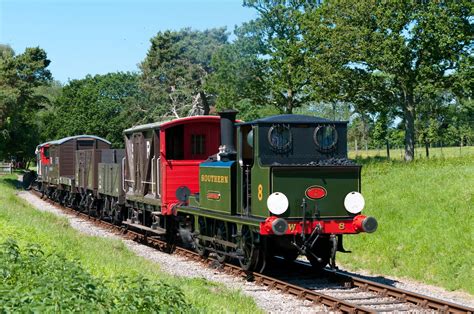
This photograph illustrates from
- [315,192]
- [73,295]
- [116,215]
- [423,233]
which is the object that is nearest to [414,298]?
[315,192]

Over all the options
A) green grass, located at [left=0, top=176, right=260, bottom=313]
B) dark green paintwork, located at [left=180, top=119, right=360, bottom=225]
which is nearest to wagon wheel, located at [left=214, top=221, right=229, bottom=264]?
dark green paintwork, located at [left=180, top=119, right=360, bottom=225]

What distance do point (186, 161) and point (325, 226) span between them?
5.72 m

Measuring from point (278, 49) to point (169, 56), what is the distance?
26453 millimetres

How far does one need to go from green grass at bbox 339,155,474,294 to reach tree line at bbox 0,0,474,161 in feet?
43.2

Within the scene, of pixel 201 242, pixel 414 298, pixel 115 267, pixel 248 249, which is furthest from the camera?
pixel 201 242

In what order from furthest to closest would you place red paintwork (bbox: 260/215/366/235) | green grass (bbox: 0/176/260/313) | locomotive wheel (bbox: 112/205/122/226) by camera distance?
locomotive wheel (bbox: 112/205/122/226) < red paintwork (bbox: 260/215/366/235) < green grass (bbox: 0/176/260/313)

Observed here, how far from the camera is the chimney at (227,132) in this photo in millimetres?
14430

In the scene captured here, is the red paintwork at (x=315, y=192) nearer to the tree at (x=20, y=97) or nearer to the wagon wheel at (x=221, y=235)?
the wagon wheel at (x=221, y=235)

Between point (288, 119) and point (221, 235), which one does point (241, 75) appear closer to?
point (221, 235)

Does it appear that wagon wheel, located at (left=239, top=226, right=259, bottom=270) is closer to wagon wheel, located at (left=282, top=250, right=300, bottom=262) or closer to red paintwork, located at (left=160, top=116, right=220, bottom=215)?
wagon wheel, located at (left=282, top=250, right=300, bottom=262)

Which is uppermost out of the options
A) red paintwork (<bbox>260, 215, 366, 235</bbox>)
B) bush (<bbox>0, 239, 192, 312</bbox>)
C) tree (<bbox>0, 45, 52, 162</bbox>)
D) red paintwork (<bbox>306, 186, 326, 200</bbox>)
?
tree (<bbox>0, 45, 52, 162</bbox>)

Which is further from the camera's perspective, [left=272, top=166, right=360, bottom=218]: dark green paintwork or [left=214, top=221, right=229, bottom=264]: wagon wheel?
[left=214, top=221, right=229, bottom=264]: wagon wheel

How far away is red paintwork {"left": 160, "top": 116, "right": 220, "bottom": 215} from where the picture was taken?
1686 cm

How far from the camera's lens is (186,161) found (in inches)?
679
